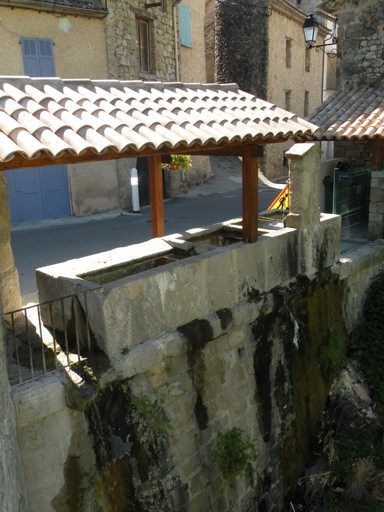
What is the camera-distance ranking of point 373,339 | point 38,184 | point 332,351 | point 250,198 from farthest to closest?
point 38,184
point 373,339
point 332,351
point 250,198

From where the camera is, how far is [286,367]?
5.56 metres

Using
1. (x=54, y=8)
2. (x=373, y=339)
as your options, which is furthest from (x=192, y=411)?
(x=54, y=8)

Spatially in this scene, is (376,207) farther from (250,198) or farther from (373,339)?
(250,198)

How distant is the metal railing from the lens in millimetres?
3535

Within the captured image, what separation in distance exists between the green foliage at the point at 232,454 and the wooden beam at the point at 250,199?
2064 mm

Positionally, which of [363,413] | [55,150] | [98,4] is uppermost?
[98,4]

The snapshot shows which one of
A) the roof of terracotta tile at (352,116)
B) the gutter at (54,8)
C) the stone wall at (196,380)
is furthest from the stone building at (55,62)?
the stone wall at (196,380)

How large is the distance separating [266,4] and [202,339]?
19.1m

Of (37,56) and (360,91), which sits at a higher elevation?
(37,56)

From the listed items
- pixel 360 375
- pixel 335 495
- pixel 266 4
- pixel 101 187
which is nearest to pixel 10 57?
pixel 101 187

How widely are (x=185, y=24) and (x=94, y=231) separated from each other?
962 cm

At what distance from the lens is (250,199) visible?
513 cm

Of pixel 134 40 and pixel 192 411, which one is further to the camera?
pixel 134 40

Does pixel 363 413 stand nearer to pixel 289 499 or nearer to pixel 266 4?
pixel 289 499
